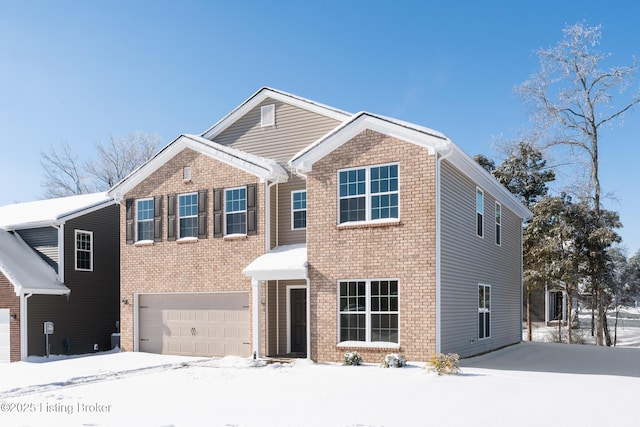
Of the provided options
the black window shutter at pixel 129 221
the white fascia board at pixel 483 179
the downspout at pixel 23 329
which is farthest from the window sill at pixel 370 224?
the downspout at pixel 23 329

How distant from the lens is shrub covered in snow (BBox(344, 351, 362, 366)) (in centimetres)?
1498

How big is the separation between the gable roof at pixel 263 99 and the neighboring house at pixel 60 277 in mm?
6079

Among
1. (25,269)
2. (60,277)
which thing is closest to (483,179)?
(60,277)

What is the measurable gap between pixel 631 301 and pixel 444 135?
18.7m

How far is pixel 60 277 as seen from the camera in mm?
21578

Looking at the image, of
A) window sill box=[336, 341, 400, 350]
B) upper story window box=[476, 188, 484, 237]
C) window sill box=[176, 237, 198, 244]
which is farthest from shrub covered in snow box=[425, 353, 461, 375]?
window sill box=[176, 237, 198, 244]

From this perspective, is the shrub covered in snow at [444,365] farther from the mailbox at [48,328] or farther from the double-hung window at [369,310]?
the mailbox at [48,328]

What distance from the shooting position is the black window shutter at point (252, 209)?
1800 cm

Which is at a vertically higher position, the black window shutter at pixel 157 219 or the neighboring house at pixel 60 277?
the black window shutter at pixel 157 219

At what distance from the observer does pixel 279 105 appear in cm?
1986

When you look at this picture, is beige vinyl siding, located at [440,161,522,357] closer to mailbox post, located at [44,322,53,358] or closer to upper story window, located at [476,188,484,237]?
upper story window, located at [476,188,484,237]

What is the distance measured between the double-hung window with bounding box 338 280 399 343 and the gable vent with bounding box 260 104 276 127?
6851mm

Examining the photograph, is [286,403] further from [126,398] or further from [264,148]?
[264,148]

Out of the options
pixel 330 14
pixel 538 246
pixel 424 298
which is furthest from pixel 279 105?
pixel 538 246
